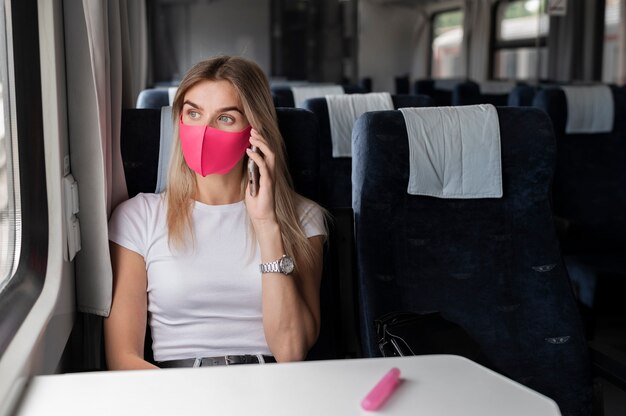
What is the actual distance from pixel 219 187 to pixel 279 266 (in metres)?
0.24

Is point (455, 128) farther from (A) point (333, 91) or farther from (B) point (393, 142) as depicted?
(A) point (333, 91)

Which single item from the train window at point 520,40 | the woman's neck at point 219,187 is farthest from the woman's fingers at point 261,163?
the train window at point 520,40

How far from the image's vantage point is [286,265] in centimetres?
157

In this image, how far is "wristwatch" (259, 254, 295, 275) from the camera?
1562mm

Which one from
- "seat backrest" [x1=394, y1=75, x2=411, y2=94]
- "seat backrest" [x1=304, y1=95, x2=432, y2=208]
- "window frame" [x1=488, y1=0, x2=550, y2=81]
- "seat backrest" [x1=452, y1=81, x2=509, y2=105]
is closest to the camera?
"seat backrest" [x1=304, y1=95, x2=432, y2=208]

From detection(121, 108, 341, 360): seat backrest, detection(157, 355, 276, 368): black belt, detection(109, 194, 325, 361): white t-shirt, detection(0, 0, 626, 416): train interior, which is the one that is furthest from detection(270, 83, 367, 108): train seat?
detection(157, 355, 276, 368): black belt

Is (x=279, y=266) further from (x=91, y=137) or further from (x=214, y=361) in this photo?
(x=91, y=137)

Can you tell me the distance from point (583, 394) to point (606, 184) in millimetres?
1689

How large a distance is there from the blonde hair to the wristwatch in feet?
0.16

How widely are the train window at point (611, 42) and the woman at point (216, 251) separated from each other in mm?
5061

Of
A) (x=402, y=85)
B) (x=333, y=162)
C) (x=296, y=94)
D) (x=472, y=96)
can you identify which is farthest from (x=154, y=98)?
(x=402, y=85)

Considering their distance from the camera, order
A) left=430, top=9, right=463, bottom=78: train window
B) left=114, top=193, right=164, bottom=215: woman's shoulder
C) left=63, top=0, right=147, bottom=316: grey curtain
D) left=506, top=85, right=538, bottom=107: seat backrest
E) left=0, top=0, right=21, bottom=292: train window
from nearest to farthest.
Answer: left=0, top=0, right=21, bottom=292: train window, left=63, top=0, right=147, bottom=316: grey curtain, left=114, top=193, right=164, bottom=215: woman's shoulder, left=506, top=85, right=538, bottom=107: seat backrest, left=430, top=9, right=463, bottom=78: train window

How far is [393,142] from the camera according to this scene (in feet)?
6.03

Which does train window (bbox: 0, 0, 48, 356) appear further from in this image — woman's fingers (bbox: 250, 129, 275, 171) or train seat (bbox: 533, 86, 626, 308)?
train seat (bbox: 533, 86, 626, 308)
